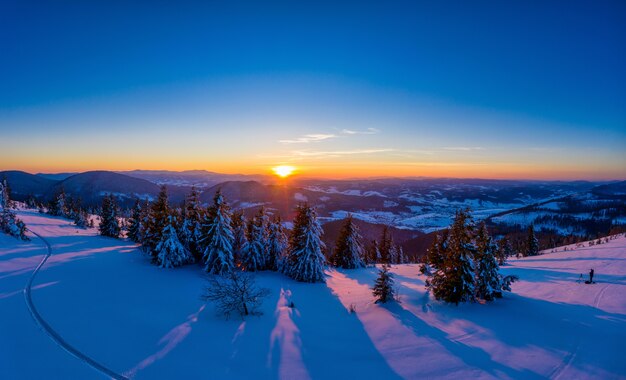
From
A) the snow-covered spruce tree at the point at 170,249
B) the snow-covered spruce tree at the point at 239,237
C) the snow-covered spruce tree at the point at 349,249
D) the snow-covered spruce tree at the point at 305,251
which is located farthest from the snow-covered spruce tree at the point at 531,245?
the snow-covered spruce tree at the point at 170,249

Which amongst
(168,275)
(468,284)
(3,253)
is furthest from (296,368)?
(3,253)

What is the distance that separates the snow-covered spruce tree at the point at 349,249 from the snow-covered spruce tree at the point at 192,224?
20.2 metres

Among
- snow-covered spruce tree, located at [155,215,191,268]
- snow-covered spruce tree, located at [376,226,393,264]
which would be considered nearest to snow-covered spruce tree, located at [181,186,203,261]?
snow-covered spruce tree, located at [155,215,191,268]

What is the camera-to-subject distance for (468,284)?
1797 centimetres

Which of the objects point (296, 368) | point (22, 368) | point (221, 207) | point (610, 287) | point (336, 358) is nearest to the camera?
point (22, 368)

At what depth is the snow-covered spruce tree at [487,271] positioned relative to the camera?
1806cm

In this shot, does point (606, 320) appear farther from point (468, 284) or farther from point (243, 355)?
point (243, 355)

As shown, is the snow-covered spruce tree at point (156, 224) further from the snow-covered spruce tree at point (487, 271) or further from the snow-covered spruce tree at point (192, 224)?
the snow-covered spruce tree at point (487, 271)

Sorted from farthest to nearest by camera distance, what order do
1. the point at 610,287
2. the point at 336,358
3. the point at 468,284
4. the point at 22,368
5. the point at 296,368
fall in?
the point at 610,287
the point at 468,284
the point at 336,358
the point at 296,368
the point at 22,368

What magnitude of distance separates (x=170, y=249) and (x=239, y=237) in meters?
8.12

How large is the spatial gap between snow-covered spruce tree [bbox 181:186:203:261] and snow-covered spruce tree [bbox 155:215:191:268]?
129 centimetres

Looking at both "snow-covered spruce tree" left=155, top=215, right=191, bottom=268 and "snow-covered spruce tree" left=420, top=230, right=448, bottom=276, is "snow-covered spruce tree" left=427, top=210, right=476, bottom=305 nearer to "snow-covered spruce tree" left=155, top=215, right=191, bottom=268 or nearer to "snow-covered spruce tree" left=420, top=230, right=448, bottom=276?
"snow-covered spruce tree" left=420, top=230, right=448, bottom=276

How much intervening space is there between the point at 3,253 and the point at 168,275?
17520 mm

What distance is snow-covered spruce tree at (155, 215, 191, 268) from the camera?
98.2 ft
